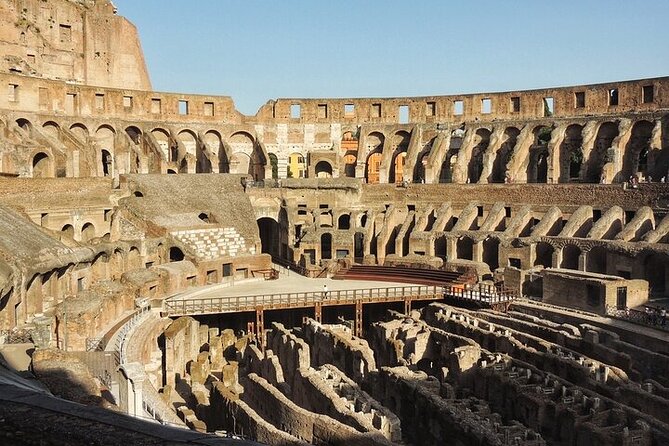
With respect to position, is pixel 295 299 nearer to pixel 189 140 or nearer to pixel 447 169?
pixel 447 169

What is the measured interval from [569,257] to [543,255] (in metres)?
1.52

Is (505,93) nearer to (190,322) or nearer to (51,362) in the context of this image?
(190,322)

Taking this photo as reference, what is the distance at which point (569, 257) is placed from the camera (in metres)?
32.4

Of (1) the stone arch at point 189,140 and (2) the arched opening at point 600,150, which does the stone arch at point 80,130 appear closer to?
(1) the stone arch at point 189,140

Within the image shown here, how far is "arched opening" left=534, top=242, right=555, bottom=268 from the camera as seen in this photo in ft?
109

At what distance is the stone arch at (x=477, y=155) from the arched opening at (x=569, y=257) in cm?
1286

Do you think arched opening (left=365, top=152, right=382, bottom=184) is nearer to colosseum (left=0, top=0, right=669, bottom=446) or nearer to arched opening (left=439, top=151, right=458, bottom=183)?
colosseum (left=0, top=0, right=669, bottom=446)

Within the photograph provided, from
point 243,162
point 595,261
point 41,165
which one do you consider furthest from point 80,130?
point 595,261

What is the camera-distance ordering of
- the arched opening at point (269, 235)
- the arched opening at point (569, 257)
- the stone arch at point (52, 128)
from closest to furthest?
the arched opening at point (569, 257)
the stone arch at point (52, 128)
the arched opening at point (269, 235)

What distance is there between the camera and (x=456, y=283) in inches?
1268

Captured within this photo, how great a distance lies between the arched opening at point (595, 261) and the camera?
31.1 m

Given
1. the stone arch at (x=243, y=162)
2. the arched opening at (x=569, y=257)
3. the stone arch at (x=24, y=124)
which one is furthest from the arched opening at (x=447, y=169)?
the stone arch at (x=24, y=124)

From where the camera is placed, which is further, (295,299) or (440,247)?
(440,247)

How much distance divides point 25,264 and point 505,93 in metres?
31.8
